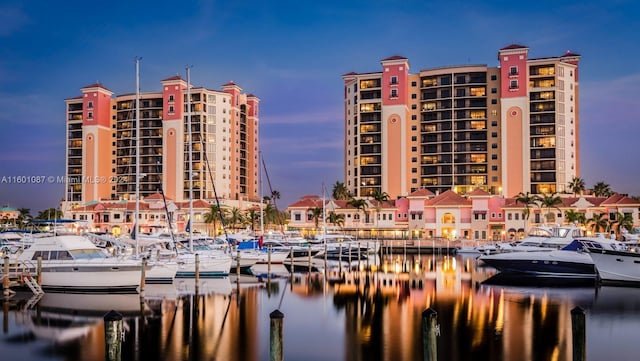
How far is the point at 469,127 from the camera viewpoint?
119875 mm

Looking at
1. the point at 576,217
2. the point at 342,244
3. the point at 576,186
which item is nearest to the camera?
the point at 342,244

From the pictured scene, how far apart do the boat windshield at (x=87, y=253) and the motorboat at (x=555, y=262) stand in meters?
30.1

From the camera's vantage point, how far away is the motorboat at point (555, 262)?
48.1m

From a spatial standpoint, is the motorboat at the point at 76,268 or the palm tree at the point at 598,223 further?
the palm tree at the point at 598,223

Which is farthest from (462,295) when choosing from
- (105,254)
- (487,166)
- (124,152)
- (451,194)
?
(124,152)

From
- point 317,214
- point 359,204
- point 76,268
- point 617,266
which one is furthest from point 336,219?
point 76,268

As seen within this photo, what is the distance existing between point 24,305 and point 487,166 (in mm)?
98597

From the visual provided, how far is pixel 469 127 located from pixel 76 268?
95.1 meters

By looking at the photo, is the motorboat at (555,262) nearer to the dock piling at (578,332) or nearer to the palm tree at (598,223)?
the dock piling at (578,332)

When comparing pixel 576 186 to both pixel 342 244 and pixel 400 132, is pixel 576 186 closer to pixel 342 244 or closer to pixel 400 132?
pixel 400 132

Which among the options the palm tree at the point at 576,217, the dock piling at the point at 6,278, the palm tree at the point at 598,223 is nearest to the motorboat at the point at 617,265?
the dock piling at the point at 6,278

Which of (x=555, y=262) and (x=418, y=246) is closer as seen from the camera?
(x=555, y=262)

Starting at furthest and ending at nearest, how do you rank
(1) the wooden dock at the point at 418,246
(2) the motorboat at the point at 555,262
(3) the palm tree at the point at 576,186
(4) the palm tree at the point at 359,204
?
(3) the palm tree at the point at 576,186 → (4) the palm tree at the point at 359,204 → (1) the wooden dock at the point at 418,246 → (2) the motorboat at the point at 555,262

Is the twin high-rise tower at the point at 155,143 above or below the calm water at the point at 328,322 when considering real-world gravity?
above
